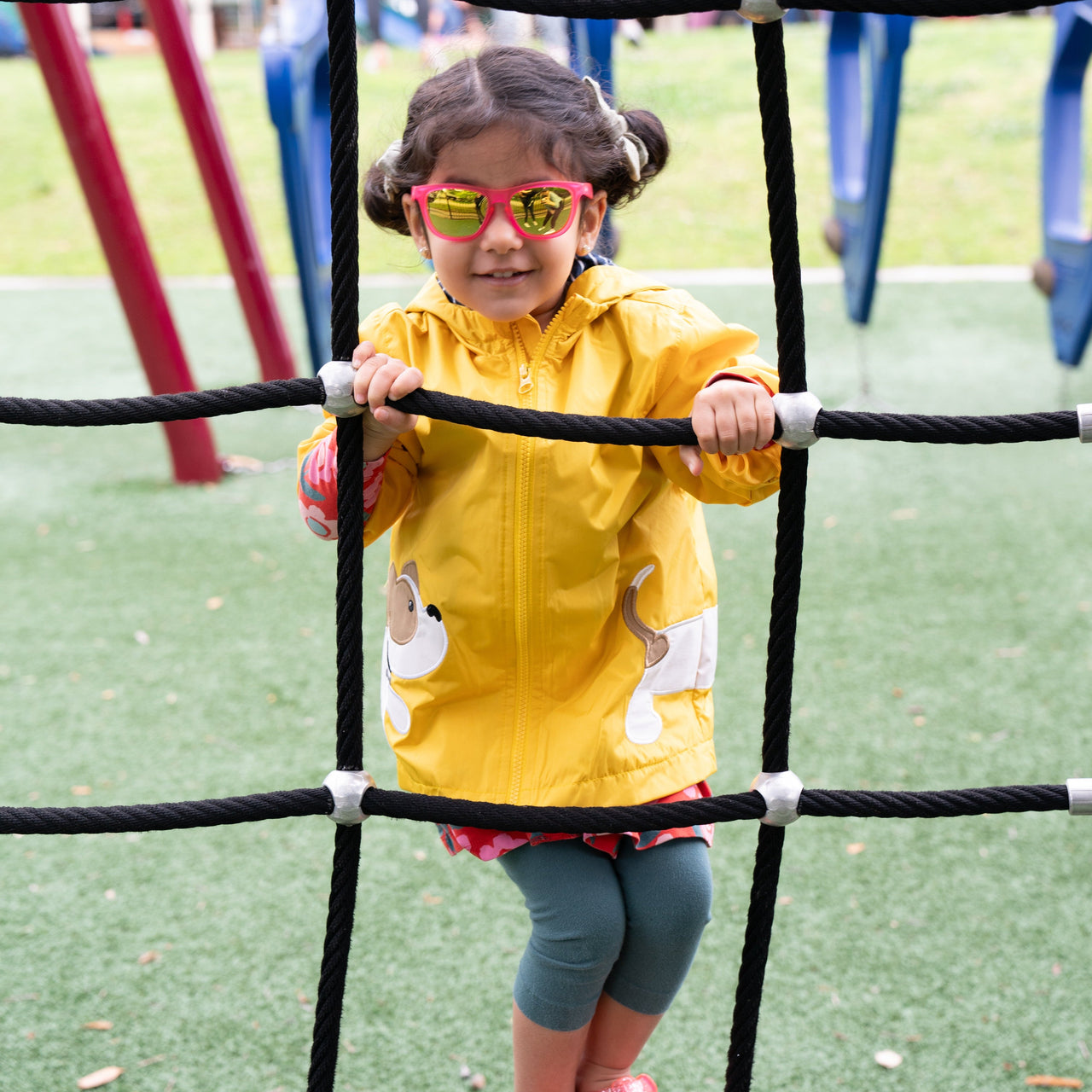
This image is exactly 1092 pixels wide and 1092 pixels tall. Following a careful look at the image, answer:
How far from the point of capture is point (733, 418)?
3.68 feet

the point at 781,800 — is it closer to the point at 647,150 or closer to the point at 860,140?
the point at 647,150

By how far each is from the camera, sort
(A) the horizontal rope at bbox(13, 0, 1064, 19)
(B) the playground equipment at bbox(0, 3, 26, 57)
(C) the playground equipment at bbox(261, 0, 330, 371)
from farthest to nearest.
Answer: (B) the playground equipment at bbox(0, 3, 26, 57) → (C) the playground equipment at bbox(261, 0, 330, 371) → (A) the horizontal rope at bbox(13, 0, 1064, 19)

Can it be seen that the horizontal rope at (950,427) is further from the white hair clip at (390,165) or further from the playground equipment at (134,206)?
the playground equipment at (134,206)

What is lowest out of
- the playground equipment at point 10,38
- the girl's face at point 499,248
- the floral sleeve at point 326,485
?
the playground equipment at point 10,38

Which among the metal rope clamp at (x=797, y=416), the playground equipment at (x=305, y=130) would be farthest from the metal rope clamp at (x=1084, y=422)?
the playground equipment at (x=305, y=130)

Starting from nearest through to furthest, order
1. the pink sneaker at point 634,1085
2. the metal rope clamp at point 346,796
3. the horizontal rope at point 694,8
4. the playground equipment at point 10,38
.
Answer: the horizontal rope at point 694,8 → the metal rope clamp at point 346,796 → the pink sneaker at point 634,1085 → the playground equipment at point 10,38

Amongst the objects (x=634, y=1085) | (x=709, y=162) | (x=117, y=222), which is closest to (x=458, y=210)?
(x=634, y=1085)

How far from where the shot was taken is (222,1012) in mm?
1660

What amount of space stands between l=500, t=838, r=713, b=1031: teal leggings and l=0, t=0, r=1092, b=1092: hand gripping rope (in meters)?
0.09

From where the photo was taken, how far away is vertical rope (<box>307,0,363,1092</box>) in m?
1.14

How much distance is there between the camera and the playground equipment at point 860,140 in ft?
12.4

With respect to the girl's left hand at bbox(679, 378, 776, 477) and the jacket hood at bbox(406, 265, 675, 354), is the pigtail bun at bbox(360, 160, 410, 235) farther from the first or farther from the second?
the girl's left hand at bbox(679, 378, 776, 477)

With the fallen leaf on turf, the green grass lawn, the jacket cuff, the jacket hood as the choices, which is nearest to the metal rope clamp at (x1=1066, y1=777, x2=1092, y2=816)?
the jacket cuff

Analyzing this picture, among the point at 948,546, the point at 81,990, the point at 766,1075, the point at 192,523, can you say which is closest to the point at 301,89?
the point at 192,523
